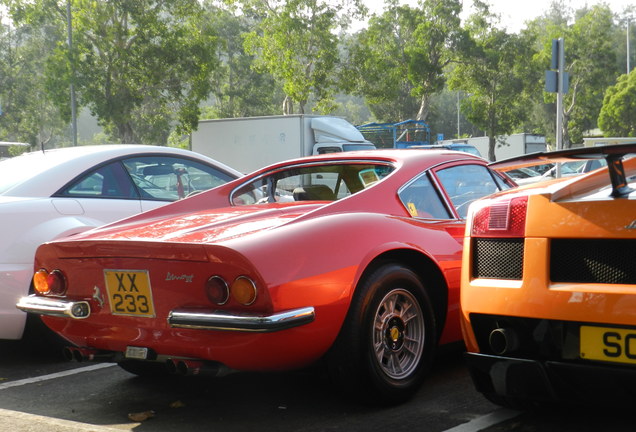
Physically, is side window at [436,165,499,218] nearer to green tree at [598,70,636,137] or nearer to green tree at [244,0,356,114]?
green tree at [244,0,356,114]

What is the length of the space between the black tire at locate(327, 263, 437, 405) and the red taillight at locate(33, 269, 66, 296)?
1.42m

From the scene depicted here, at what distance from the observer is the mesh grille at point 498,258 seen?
3.47 metres

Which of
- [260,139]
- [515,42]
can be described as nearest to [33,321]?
[260,139]

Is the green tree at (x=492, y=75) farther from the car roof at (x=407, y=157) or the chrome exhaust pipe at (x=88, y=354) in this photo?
the chrome exhaust pipe at (x=88, y=354)

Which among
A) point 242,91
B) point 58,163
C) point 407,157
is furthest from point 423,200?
point 242,91

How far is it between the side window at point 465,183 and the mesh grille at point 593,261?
1612 mm

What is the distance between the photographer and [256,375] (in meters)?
4.98

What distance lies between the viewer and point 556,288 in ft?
10.7

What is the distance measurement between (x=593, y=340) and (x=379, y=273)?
48.6 inches

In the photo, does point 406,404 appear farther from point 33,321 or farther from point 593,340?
point 33,321

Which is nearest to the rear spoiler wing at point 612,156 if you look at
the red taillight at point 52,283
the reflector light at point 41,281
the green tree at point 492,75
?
the red taillight at point 52,283

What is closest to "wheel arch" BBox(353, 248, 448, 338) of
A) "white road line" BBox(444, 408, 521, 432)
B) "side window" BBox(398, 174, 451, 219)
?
"side window" BBox(398, 174, 451, 219)

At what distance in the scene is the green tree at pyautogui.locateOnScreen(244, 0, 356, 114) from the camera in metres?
37.9

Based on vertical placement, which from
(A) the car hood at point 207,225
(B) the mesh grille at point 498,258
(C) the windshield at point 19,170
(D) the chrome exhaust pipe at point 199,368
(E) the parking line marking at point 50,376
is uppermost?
(C) the windshield at point 19,170
